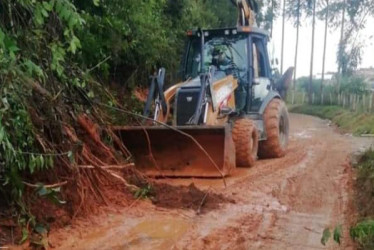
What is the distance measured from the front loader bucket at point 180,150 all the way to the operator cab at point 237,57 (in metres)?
1.95

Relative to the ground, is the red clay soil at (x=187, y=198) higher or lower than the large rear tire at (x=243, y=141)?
lower

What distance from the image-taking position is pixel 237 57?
31.7 ft

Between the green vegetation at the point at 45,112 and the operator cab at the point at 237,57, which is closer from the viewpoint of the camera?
the green vegetation at the point at 45,112

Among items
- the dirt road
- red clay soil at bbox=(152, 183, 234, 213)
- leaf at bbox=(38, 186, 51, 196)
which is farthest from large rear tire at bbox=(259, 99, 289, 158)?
leaf at bbox=(38, 186, 51, 196)

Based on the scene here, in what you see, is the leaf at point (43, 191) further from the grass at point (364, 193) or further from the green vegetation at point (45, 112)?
the grass at point (364, 193)

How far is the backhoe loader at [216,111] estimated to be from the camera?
25.4 feet

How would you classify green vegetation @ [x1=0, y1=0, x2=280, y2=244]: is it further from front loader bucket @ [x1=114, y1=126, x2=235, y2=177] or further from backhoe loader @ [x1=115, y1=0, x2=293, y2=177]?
backhoe loader @ [x1=115, y1=0, x2=293, y2=177]

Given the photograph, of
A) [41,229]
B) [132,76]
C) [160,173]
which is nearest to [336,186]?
[160,173]

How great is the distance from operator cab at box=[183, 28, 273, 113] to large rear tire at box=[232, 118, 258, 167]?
883 millimetres

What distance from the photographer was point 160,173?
310 inches

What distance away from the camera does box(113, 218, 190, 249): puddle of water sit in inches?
194

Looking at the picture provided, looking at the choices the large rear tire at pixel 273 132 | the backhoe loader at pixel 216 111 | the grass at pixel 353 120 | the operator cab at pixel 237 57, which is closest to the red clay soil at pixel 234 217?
the backhoe loader at pixel 216 111

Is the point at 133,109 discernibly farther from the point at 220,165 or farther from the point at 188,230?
the point at 188,230

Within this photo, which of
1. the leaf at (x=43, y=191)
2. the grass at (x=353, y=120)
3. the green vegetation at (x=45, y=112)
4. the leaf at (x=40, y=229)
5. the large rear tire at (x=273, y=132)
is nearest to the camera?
the green vegetation at (x=45, y=112)
